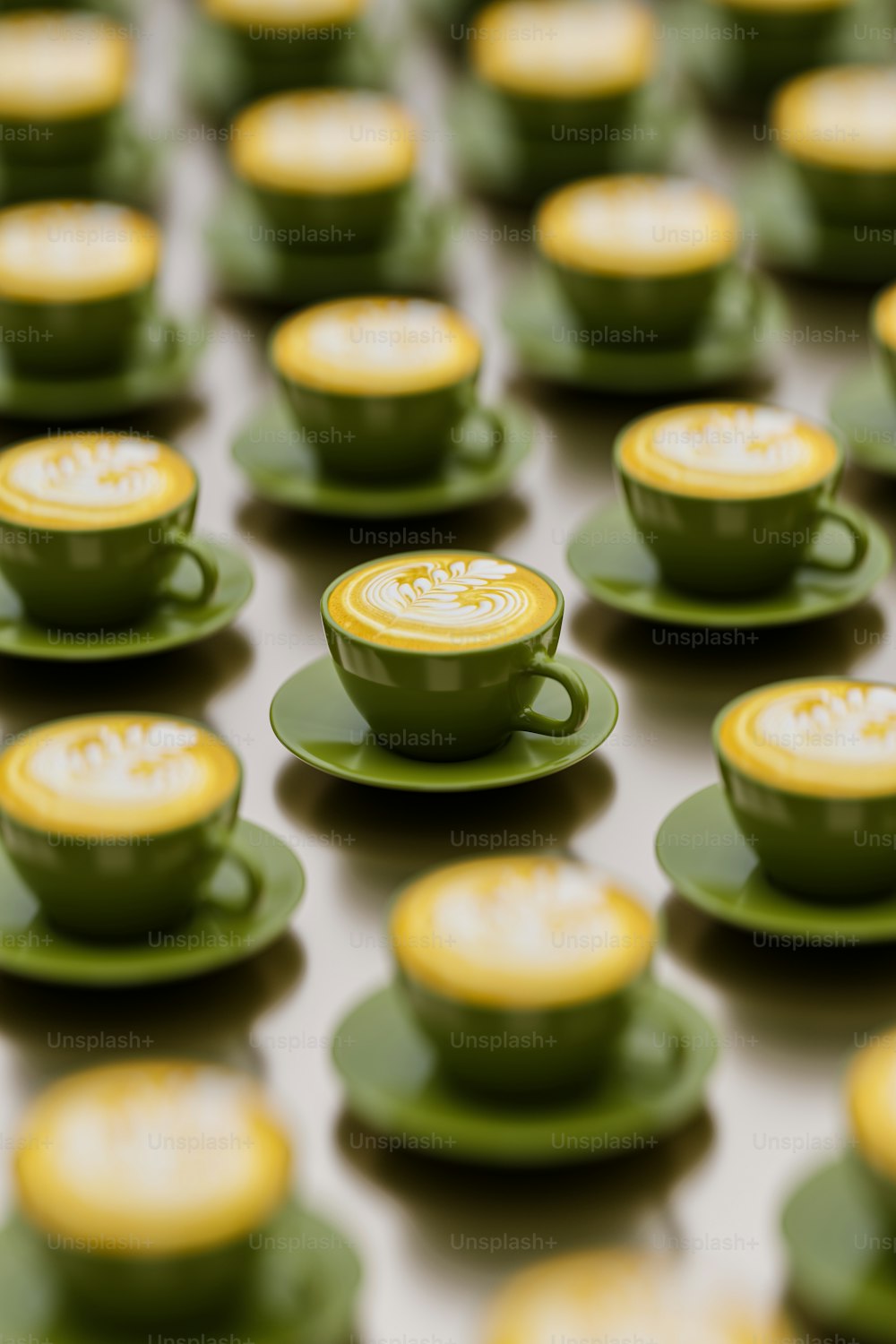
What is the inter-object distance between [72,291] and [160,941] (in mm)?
808

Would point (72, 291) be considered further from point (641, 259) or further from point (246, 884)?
point (246, 884)

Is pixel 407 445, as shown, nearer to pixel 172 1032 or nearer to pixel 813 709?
pixel 813 709

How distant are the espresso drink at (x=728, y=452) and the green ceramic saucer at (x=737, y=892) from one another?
1.01 ft

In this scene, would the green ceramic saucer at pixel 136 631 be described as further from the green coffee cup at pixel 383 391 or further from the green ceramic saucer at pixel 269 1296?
the green ceramic saucer at pixel 269 1296

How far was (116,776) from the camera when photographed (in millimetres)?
1415

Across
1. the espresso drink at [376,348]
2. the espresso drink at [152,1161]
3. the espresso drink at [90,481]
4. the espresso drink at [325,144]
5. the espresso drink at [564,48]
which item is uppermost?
the espresso drink at [564,48]

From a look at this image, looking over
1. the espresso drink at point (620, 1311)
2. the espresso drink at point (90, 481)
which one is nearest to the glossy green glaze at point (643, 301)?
the espresso drink at point (90, 481)

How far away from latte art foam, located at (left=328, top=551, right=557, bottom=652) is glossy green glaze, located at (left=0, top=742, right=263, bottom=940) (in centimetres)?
21

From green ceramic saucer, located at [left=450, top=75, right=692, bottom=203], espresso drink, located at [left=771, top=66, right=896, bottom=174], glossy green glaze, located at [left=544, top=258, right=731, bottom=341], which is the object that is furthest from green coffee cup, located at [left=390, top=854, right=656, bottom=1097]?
green ceramic saucer, located at [left=450, top=75, right=692, bottom=203]

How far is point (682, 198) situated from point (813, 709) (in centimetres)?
87

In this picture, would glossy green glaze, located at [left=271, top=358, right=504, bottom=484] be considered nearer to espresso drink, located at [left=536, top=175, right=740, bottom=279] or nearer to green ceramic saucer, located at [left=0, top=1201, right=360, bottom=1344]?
espresso drink, located at [left=536, top=175, right=740, bottom=279]

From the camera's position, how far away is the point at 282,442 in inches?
79.0

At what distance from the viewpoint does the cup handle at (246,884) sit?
1.43m

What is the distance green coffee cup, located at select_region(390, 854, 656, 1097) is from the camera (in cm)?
124
